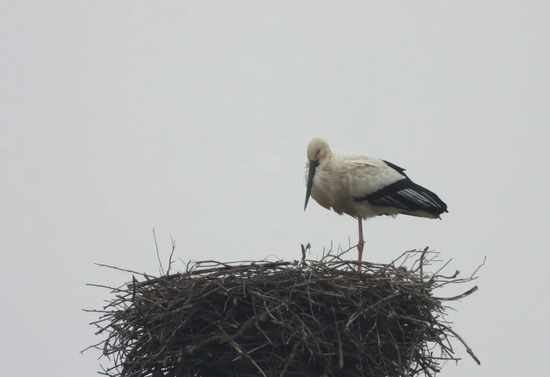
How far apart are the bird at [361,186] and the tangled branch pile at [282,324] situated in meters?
2.05

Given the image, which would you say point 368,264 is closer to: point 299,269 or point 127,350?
point 299,269

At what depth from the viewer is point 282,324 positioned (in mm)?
6691

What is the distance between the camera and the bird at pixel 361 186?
9281 millimetres

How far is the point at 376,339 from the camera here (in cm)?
696

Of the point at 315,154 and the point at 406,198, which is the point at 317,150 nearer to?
the point at 315,154

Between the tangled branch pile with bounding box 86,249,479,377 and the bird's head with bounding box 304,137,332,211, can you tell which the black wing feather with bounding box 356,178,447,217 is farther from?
the tangled branch pile with bounding box 86,249,479,377

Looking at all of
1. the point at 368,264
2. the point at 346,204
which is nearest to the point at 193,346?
the point at 368,264

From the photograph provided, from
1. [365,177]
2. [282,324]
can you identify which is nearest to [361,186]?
[365,177]

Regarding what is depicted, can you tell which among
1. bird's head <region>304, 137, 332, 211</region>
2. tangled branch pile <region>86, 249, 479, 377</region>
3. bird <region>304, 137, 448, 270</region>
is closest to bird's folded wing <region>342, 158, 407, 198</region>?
bird <region>304, 137, 448, 270</region>

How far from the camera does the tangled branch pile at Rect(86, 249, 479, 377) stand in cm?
682

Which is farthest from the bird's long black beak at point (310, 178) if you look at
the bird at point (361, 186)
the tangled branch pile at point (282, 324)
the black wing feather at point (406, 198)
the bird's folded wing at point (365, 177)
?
the tangled branch pile at point (282, 324)

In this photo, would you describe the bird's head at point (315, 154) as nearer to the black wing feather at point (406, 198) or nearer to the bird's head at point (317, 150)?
the bird's head at point (317, 150)

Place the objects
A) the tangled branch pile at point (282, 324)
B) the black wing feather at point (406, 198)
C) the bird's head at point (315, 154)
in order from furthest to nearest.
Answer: the bird's head at point (315, 154), the black wing feather at point (406, 198), the tangled branch pile at point (282, 324)

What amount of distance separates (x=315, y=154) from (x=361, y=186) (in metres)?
0.52
